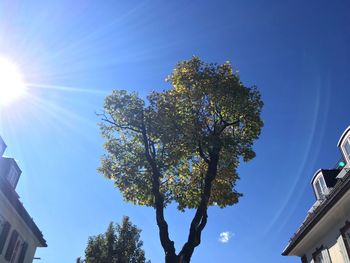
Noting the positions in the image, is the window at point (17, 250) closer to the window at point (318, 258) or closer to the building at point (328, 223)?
the building at point (328, 223)

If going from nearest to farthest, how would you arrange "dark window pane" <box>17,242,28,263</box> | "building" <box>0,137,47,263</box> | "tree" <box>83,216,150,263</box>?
1. "building" <box>0,137,47,263</box>
2. "dark window pane" <box>17,242,28,263</box>
3. "tree" <box>83,216,150,263</box>

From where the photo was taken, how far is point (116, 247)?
34938 mm

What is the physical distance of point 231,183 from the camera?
18797 millimetres

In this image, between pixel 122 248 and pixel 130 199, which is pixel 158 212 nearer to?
pixel 130 199

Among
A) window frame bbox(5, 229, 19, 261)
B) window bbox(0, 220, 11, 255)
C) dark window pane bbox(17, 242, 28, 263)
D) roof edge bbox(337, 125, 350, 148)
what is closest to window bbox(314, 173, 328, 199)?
roof edge bbox(337, 125, 350, 148)

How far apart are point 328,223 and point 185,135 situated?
8773mm

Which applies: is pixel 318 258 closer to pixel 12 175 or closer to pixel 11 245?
pixel 11 245

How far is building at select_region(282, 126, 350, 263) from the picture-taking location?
661 inches

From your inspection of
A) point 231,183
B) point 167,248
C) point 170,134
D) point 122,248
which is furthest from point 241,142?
point 122,248

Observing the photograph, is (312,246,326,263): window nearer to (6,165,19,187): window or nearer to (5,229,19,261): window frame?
(5,229,19,261): window frame

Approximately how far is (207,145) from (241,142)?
287 cm

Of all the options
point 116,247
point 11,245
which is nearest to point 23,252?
point 11,245

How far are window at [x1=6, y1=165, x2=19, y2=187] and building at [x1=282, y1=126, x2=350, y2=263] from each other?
1702 cm

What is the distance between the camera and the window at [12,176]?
2167cm
